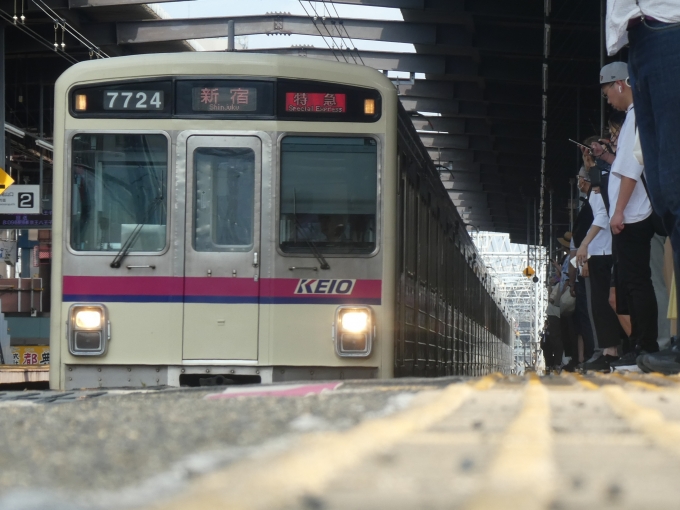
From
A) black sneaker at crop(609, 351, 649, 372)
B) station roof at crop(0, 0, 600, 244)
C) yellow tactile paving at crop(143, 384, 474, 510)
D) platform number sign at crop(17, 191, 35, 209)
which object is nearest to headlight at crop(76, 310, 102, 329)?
black sneaker at crop(609, 351, 649, 372)

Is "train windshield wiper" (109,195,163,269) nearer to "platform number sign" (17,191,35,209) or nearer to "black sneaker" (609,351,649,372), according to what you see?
"black sneaker" (609,351,649,372)

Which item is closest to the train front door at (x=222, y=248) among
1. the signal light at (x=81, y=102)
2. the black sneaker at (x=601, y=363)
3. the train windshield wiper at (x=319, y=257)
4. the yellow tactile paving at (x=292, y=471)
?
the train windshield wiper at (x=319, y=257)

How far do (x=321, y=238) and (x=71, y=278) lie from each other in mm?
1503

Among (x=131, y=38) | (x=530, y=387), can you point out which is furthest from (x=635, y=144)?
(x=131, y=38)

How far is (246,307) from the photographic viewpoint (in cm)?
639

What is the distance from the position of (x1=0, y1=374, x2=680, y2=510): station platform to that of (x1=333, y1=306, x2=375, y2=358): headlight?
12.7ft

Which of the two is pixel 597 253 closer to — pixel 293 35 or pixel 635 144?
pixel 635 144

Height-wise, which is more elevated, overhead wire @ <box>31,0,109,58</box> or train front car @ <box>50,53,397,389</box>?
overhead wire @ <box>31,0,109,58</box>

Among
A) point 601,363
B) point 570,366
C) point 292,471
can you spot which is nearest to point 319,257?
point 601,363

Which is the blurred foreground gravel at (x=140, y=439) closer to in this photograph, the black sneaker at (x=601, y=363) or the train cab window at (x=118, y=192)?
the train cab window at (x=118, y=192)

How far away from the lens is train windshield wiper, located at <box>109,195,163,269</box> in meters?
6.40

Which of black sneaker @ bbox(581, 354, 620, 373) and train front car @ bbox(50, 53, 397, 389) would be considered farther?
black sneaker @ bbox(581, 354, 620, 373)

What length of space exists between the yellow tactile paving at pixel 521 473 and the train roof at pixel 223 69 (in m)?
5.06

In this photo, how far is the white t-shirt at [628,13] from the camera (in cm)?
451
